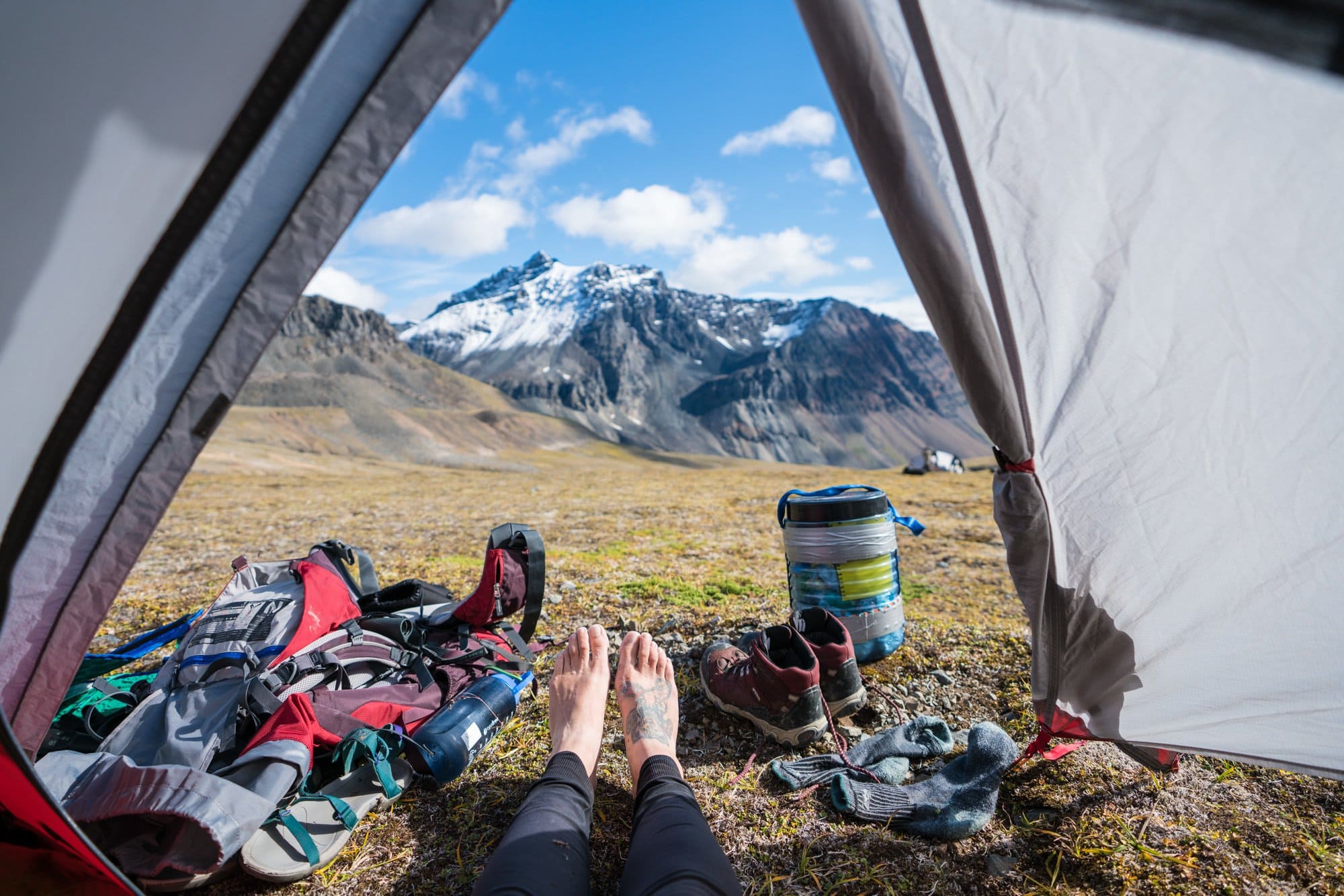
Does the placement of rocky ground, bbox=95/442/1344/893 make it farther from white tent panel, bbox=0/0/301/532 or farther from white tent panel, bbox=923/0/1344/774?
white tent panel, bbox=0/0/301/532

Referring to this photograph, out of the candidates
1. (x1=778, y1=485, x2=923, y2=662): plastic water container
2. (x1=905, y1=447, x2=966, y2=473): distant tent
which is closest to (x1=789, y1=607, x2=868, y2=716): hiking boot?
(x1=778, y1=485, x2=923, y2=662): plastic water container

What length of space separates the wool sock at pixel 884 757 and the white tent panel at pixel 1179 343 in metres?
0.64

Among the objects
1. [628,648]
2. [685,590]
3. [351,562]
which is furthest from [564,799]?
[685,590]

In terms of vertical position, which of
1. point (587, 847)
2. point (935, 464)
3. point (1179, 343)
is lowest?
point (587, 847)

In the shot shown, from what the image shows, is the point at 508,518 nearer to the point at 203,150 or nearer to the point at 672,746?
the point at 672,746

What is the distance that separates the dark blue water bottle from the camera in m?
2.58

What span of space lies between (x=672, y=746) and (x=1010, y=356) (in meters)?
2.03

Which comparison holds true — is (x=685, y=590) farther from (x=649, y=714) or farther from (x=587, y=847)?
Result: (x=587, y=847)

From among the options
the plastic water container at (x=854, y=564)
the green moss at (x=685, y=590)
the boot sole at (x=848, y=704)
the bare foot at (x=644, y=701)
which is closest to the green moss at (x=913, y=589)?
the green moss at (x=685, y=590)

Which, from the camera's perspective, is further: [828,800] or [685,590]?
[685,590]

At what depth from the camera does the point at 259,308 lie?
2025mm

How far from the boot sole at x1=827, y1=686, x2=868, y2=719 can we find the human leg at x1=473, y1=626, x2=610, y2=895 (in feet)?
3.67

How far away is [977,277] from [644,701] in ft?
7.27

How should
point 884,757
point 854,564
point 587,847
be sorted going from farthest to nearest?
point 854,564, point 884,757, point 587,847
